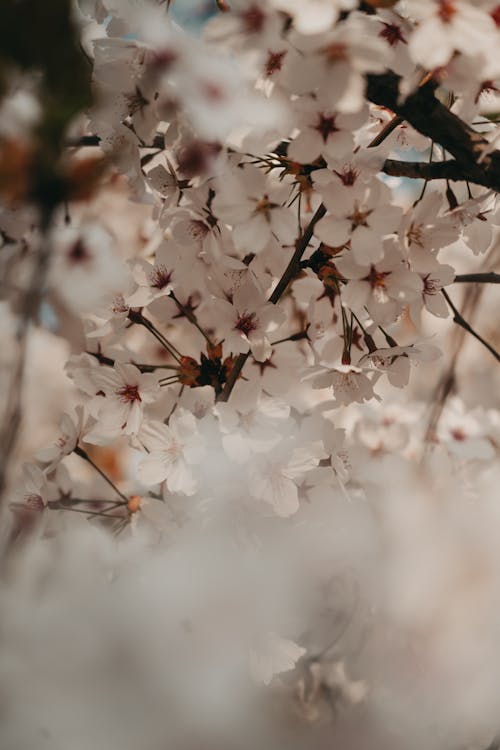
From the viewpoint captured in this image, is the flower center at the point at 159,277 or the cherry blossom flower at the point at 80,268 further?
the flower center at the point at 159,277

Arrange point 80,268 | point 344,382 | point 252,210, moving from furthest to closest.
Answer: point 344,382 → point 252,210 → point 80,268

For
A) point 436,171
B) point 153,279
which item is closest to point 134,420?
point 153,279

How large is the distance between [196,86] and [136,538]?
43 cm

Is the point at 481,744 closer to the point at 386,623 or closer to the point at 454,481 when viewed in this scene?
the point at 386,623

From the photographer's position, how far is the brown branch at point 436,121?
0.51 meters

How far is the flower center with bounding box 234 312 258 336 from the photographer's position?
0.60 meters

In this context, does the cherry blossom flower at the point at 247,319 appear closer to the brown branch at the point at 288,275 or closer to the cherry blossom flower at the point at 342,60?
the brown branch at the point at 288,275

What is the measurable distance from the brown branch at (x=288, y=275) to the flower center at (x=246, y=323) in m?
0.02

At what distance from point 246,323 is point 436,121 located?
0.22m

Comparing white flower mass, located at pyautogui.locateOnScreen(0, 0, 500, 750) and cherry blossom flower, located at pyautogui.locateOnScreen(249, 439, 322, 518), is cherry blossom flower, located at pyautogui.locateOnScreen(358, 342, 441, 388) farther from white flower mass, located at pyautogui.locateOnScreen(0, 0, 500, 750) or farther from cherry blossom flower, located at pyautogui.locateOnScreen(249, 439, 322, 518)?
cherry blossom flower, located at pyautogui.locateOnScreen(249, 439, 322, 518)

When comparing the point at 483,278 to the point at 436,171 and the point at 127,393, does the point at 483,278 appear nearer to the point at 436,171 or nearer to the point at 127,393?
the point at 436,171

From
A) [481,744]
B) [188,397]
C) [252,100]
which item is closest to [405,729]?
[481,744]

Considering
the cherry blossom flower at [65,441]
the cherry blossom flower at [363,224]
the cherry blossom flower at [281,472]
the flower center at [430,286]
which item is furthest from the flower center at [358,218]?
the cherry blossom flower at [65,441]

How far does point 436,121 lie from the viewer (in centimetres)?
51
